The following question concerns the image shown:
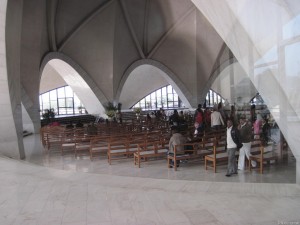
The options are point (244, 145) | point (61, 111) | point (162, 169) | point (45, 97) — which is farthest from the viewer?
point (45, 97)

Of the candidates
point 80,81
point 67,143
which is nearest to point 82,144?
point 67,143

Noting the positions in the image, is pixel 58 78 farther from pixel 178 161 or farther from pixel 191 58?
pixel 178 161

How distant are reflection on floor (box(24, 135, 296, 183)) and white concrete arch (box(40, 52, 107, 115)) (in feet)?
44.3

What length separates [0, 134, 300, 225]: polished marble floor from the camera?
436 cm

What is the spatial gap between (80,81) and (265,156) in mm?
20868

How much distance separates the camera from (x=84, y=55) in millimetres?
25047

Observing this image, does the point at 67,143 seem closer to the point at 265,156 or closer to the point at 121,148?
the point at 121,148

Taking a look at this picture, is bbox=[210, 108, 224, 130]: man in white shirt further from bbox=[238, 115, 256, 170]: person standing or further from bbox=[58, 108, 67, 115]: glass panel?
bbox=[58, 108, 67, 115]: glass panel

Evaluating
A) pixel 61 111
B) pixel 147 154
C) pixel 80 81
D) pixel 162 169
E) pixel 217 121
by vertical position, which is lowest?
pixel 162 169

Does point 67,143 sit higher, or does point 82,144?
point 67,143

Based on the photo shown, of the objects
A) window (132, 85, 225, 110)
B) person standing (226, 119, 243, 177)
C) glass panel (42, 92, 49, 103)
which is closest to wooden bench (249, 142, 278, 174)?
person standing (226, 119, 243, 177)

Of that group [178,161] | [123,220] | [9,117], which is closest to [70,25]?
[9,117]

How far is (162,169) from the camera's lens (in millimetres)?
8398

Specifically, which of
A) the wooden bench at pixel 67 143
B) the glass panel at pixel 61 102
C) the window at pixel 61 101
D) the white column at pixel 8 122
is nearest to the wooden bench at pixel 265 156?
the wooden bench at pixel 67 143
